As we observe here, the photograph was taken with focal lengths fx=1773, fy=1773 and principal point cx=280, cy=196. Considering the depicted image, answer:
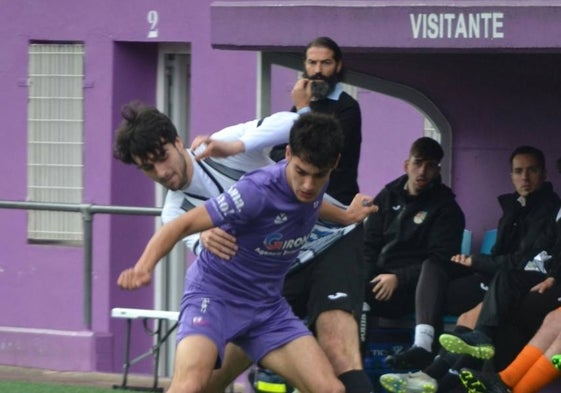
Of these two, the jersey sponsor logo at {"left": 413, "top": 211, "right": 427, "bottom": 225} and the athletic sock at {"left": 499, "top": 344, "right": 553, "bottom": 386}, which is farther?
the jersey sponsor logo at {"left": 413, "top": 211, "right": 427, "bottom": 225}

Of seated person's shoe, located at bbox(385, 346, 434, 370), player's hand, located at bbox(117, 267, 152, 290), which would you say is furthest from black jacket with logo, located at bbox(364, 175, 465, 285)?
player's hand, located at bbox(117, 267, 152, 290)

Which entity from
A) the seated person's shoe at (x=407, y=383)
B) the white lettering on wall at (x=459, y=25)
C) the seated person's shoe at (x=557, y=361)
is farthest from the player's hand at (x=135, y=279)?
the seated person's shoe at (x=557, y=361)

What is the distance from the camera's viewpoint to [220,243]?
307 inches

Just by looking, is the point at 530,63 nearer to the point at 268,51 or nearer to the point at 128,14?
the point at 268,51

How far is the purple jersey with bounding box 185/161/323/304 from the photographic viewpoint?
7.63m

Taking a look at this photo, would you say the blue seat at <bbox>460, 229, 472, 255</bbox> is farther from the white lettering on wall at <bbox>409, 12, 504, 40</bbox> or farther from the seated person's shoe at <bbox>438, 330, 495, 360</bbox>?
the white lettering on wall at <bbox>409, 12, 504, 40</bbox>

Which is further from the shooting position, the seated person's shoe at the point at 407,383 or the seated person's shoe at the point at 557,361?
the seated person's shoe at the point at 407,383

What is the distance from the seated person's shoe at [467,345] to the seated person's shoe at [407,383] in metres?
0.22

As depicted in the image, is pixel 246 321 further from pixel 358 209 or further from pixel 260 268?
pixel 358 209

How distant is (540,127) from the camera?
34.6 ft

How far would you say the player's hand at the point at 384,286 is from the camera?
9.91m

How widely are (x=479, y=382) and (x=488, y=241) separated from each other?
4.71 feet

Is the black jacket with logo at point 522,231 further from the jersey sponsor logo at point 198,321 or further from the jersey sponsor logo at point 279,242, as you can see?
the jersey sponsor logo at point 198,321

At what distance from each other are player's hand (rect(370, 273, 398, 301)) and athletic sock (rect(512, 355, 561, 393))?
949mm
